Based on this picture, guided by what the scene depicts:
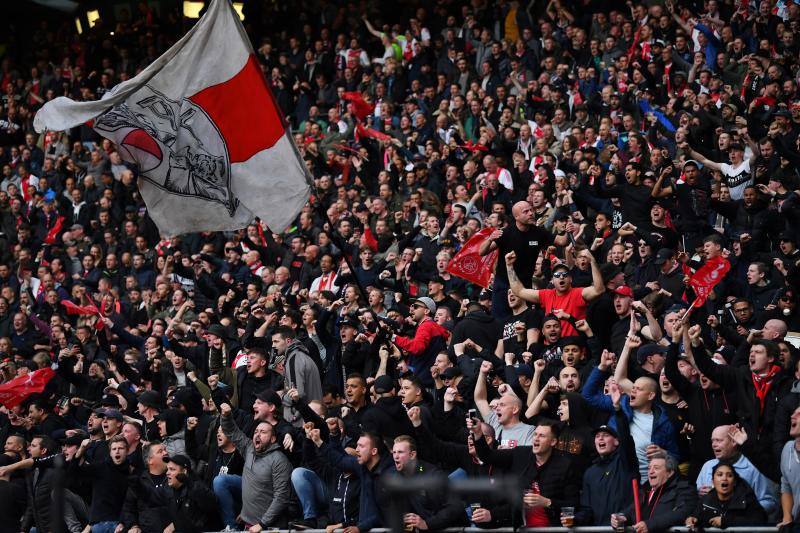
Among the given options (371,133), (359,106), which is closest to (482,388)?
(371,133)

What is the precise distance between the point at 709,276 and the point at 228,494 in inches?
183

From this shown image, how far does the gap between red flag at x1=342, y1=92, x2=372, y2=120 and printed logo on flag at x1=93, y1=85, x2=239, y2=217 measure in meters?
11.0

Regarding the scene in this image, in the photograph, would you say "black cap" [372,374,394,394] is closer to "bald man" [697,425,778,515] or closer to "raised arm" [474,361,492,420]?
"raised arm" [474,361,492,420]

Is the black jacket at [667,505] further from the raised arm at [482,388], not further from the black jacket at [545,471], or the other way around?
the raised arm at [482,388]

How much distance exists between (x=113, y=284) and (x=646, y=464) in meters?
11.7

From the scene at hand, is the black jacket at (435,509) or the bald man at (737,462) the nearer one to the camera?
the bald man at (737,462)

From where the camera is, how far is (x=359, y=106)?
20953mm

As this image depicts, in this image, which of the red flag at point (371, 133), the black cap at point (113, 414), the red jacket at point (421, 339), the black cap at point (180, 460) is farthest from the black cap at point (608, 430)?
the red flag at point (371, 133)

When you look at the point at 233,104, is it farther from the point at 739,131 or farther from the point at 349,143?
the point at 349,143

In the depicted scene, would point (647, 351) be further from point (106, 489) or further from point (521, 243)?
point (106, 489)

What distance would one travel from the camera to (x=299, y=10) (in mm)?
26969

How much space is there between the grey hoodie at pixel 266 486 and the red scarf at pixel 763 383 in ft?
12.2

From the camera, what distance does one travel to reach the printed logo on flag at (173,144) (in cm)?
984

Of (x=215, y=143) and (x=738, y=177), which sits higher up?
(x=738, y=177)
